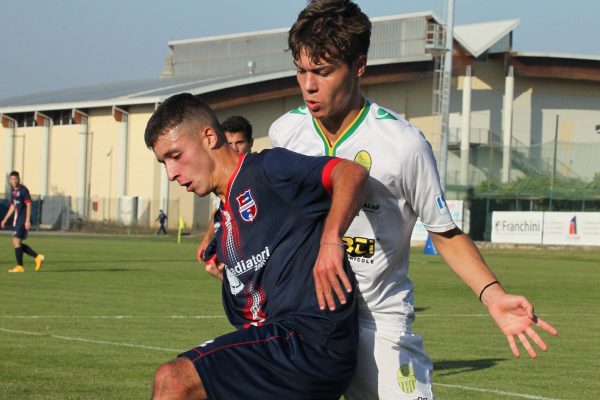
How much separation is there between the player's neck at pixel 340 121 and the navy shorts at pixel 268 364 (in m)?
1.14

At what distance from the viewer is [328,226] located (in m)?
4.32

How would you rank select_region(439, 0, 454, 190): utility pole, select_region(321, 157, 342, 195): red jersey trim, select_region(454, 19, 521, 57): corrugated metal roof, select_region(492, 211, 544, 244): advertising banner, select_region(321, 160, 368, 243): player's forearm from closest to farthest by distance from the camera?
select_region(321, 160, 368, 243): player's forearm
select_region(321, 157, 342, 195): red jersey trim
select_region(492, 211, 544, 244): advertising banner
select_region(439, 0, 454, 190): utility pole
select_region(454, 19, 521, 57): corrugated metal roof

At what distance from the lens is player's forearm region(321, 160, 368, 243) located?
4.30 metres

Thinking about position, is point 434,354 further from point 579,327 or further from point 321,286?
point 321,286

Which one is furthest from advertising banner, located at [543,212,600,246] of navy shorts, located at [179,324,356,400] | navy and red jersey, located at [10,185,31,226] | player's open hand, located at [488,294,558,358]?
navy shorts, located at [179,324,356,400]

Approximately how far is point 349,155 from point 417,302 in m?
15.0

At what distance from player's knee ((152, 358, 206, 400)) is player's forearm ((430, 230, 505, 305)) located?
141cm

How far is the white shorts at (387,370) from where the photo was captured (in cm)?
503

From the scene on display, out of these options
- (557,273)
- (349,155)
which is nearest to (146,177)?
(557,273)

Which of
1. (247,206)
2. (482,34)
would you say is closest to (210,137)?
(247,206)

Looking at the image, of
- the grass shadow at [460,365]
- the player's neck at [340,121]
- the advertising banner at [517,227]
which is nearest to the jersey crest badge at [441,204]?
the player's neck at [340,121]

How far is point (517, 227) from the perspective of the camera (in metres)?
46.2

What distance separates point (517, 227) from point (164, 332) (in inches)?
1346

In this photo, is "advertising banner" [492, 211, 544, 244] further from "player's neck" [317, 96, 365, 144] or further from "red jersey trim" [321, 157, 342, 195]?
"red jersey trim" [321, 157, 342, 195]
